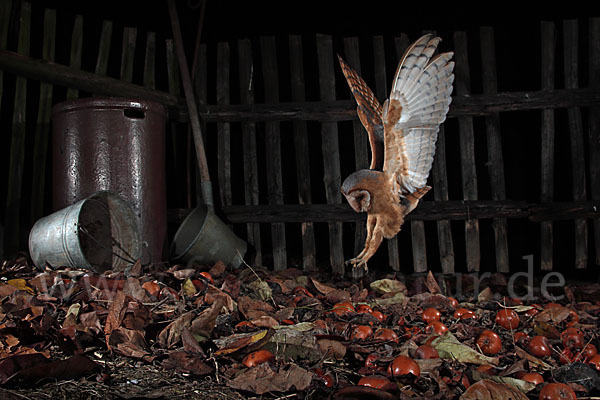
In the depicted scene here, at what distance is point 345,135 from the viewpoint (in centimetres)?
447

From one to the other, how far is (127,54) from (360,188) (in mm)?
2737

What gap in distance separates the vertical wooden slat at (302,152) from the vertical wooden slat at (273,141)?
143 millimetres

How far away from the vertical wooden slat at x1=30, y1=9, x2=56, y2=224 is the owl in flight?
7.84 ft

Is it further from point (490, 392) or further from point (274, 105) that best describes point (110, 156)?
point (490, 392)

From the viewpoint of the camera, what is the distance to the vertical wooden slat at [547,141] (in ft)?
12.9

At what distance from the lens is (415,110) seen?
2188mm

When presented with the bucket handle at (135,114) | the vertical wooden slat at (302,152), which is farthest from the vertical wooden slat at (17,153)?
the vertical wooden slat at (302,152)

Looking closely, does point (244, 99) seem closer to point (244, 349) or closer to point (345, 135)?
point (345, 135)

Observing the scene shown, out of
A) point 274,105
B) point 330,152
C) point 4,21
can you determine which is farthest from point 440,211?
point 4,21

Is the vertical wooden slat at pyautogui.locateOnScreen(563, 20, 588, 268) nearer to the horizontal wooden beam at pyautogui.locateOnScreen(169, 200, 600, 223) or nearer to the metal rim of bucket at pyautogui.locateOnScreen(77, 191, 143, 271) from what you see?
the horizontal wooden beam at pyautogui.locateOnScreen(169, 200, 600, 223)

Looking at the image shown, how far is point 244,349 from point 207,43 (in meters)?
3.41

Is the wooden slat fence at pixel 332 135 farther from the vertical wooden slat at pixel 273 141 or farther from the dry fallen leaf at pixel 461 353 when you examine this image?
the dry fallen leaf at pixel 461 353

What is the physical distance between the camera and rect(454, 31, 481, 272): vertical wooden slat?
397cm

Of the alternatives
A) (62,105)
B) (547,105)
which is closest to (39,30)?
(62,105)
